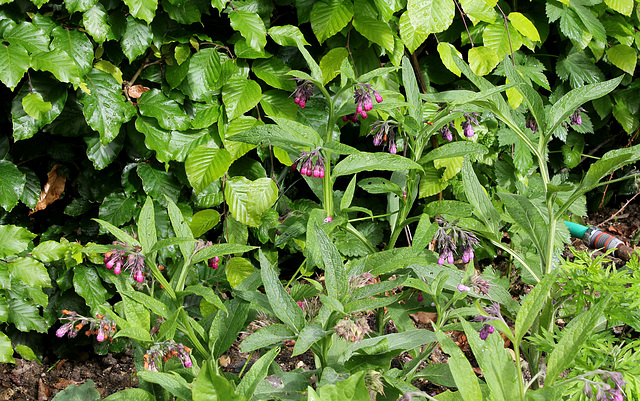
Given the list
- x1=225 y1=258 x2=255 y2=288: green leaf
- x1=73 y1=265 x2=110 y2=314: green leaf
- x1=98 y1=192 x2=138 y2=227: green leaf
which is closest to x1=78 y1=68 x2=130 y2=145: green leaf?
x1=98 y1=192 x2=138 y2=227: green leaf

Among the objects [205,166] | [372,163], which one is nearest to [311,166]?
[372,163]

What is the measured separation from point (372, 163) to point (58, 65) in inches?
44.3

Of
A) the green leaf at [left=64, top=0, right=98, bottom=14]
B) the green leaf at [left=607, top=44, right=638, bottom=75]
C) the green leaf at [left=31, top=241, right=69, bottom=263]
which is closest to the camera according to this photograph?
the green leaf at [left=64, top=0, right=98, bottom=14]

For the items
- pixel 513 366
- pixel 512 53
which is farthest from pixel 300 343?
pixel 512 53

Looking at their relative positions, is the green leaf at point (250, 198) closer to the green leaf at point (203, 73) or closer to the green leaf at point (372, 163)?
the green leaf at point (203, 73)

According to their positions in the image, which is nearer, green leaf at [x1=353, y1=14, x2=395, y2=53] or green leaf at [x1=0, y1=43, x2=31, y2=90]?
green leaf at [x1=0, y1=43, x2=31, y2=90]

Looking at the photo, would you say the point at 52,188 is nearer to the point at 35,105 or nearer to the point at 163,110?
the point at 35,105

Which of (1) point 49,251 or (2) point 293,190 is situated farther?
(2) point 293,190

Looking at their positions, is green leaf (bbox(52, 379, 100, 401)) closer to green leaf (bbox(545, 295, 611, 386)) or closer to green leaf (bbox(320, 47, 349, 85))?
green leaf (bbox(545, 295, 611, 386))

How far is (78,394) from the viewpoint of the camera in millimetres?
1720

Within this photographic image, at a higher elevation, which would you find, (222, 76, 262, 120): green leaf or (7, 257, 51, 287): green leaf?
(222, 76, 262, 120): green leaf

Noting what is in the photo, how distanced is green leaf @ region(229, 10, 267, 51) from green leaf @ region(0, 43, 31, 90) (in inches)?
28.8

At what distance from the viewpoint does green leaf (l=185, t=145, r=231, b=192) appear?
7.39 feet

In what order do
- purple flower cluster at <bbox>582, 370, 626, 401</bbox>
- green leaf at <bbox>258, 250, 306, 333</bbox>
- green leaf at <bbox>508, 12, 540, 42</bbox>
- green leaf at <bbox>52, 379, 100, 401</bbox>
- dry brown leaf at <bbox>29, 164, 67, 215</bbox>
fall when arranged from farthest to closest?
green leaf at <bbox>508, 12, 540, 42</bbox>
dry brown leaf at <bbox>29, 164, 67, 215</bbox>
green leaf at <bbox>52, 379, 100, 401</bbox>
green leaf at <bbox>258, 250, 306, 333</bbox>
purple flower cluster at <bbox>582, 370, 626, 401</bbox>
